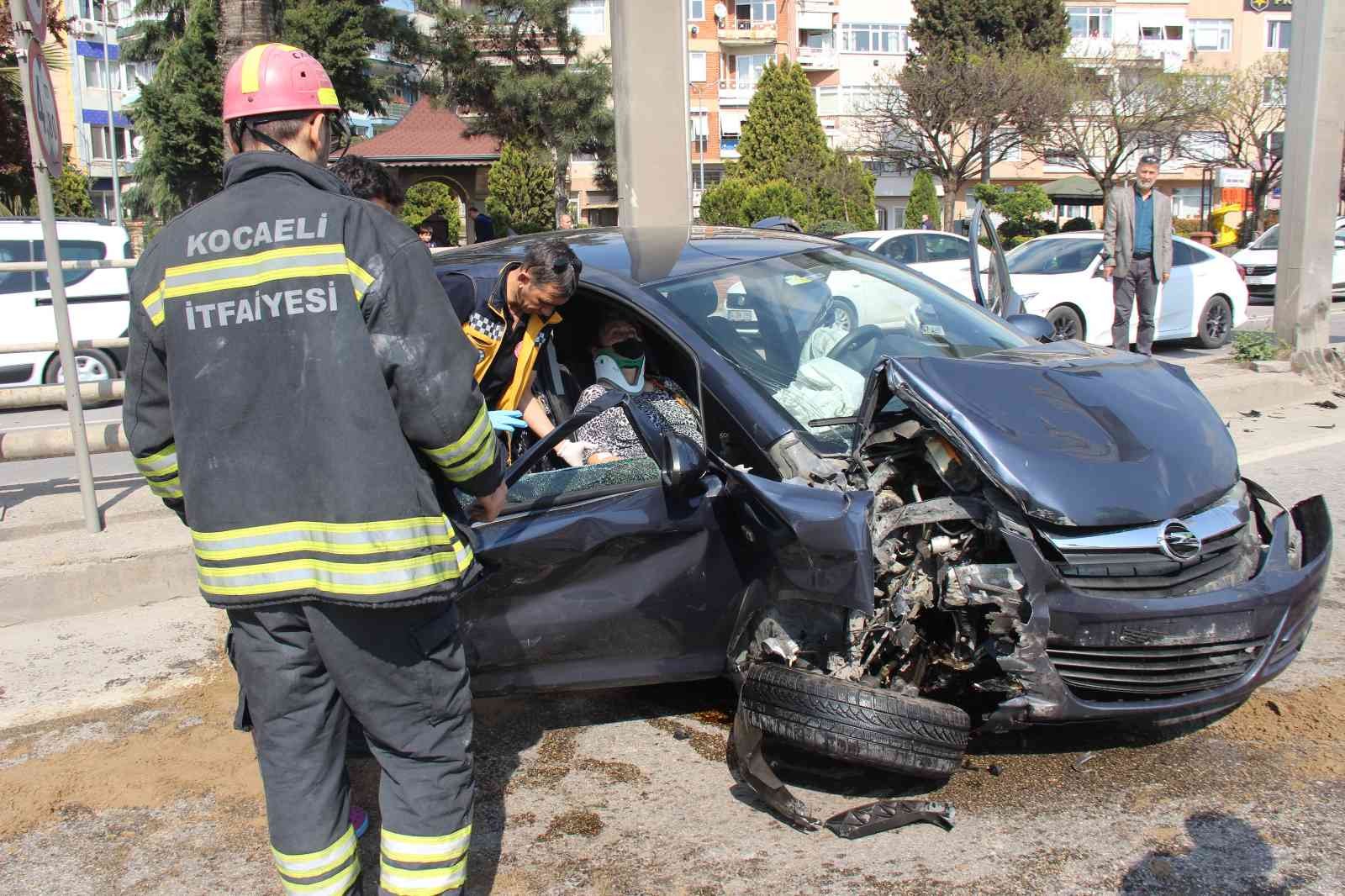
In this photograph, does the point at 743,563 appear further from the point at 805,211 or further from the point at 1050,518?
the point at 805,211

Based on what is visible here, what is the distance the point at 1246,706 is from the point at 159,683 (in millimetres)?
3788

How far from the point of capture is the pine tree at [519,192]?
33281 millimetres

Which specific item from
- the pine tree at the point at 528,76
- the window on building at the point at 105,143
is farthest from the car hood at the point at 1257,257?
the window on building at the point at 105,143

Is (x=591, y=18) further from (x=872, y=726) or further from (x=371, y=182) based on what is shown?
(x=872, y=726)

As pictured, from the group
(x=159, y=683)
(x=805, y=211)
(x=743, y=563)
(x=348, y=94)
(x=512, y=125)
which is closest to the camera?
(x=743, y=563)

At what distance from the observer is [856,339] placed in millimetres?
4246

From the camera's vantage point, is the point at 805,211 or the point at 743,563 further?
the point at 805,211

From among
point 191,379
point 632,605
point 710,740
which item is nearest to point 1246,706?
point 710,740

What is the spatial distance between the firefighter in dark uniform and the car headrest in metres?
1.62

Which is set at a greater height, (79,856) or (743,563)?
(743,563)

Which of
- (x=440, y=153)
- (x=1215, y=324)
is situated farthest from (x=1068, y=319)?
(x=440, y=153)

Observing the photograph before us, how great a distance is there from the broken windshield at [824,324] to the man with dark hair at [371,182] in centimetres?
94

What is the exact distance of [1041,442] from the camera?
130 inches

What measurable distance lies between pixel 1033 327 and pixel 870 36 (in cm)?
5932
